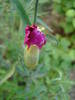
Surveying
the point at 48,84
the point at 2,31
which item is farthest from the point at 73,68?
the point at 48,84

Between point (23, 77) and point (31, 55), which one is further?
point (23, 77)

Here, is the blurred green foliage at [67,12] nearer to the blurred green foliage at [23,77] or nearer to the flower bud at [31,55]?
the blurred green foliage at [23,77]

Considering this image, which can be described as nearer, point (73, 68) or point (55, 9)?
point (73, 68)

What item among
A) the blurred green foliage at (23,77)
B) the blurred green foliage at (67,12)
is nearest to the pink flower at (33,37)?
the blurred green foliage at (23,77)

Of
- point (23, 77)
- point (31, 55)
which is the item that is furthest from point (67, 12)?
point (31, 55)

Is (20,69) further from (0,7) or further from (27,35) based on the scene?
(27,35)

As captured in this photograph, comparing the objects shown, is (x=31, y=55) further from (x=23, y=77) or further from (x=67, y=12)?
(x=67, y=12)
